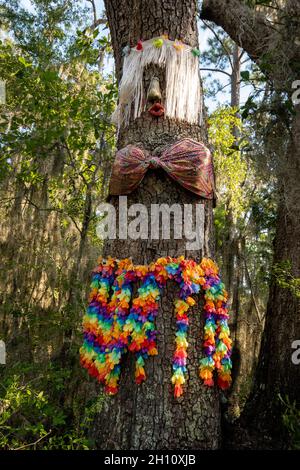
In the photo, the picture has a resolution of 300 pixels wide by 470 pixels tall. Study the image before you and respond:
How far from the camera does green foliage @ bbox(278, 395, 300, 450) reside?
218cm

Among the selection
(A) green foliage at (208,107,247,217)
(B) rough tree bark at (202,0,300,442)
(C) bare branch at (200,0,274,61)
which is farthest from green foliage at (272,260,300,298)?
(A) green foliage at (208,107,247,217)

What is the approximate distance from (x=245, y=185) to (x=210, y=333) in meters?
3.93

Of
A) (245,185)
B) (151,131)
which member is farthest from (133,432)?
(245,185)

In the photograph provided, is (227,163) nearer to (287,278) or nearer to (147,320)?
(287,278)

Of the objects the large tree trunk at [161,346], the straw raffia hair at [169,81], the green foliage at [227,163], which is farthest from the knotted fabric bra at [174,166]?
the green foliage at [227,163]

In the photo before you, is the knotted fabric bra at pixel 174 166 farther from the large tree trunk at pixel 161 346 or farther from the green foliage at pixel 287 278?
the green foliage at pixel 287 278

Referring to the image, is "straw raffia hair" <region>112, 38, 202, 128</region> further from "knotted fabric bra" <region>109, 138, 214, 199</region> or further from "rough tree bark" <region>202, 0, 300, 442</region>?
"rough tree bark" <region>202, 0, 300, 442</region>

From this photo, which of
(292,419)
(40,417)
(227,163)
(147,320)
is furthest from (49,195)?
(292,419)

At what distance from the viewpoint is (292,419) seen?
90.6 inches

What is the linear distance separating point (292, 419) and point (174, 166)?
170 centimetres

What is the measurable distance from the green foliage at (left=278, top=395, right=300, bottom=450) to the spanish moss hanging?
42cm

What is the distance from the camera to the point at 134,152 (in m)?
2.37

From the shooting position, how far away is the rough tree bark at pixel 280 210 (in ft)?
8.42
